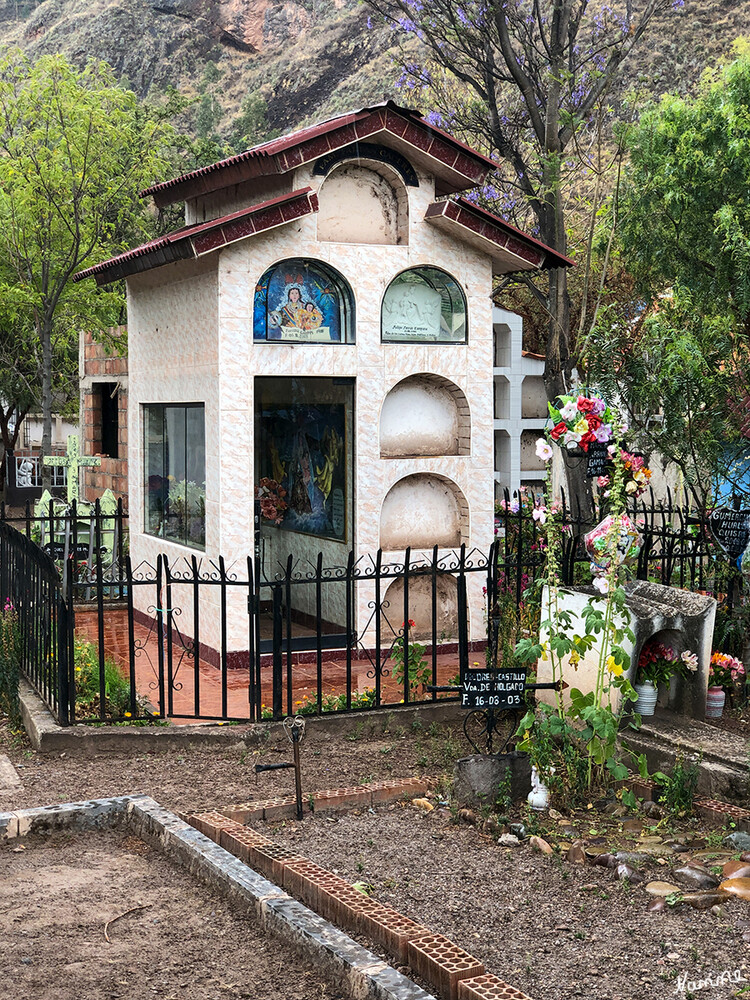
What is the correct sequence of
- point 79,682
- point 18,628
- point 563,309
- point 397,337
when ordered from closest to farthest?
point 79,682
point 18,628
point 397,337
point 563,309

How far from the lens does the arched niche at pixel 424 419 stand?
36.4ft

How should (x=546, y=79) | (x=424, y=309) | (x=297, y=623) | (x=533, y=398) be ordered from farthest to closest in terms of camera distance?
(x=533, y=398) → (x=546, y=79) → (x=297, y=623) → (x=424, y=309)

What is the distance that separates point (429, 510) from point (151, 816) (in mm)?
5594

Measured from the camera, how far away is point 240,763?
779cm

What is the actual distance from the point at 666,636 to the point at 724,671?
111 centimetres

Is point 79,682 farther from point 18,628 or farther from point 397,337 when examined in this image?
point 397,337

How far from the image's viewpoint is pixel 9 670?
30.5 feet

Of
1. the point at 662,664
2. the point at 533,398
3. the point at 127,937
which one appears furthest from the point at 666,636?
the point at 533,398

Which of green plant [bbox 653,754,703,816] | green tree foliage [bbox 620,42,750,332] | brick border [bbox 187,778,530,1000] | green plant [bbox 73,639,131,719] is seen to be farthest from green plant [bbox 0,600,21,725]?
green tree foliage [bbox 620,42,750,332]

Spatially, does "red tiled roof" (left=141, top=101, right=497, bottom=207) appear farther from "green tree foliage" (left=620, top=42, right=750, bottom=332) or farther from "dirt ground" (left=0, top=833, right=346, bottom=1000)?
"dirt ground" (left=0, top=833, right=346, bottom=1000)

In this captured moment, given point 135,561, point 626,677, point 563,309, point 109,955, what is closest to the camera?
point 109,955

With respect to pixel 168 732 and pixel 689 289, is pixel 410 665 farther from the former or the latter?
pixel 689 289

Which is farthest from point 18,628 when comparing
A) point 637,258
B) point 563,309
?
point 637,258

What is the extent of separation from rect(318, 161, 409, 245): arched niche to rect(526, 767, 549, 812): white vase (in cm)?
595
